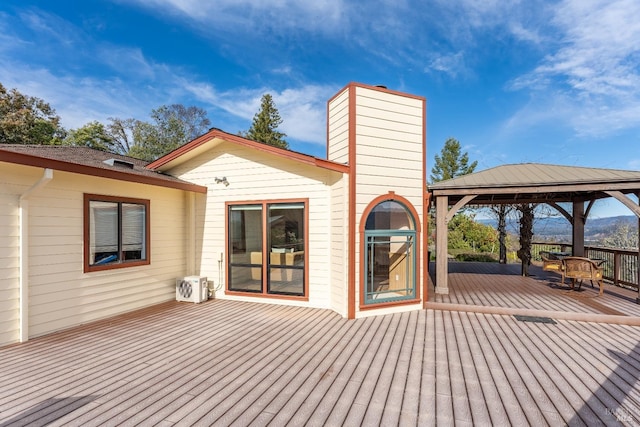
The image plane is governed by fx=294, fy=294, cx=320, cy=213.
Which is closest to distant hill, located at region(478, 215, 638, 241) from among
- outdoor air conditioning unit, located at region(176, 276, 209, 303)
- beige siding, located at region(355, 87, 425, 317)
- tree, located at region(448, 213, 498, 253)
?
tree, located at region(448, 213, 498, 253)

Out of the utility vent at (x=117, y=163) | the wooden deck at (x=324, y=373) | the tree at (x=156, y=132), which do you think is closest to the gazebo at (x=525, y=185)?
the wooden deck at (x=324, y=373)

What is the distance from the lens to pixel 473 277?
8.73 metres

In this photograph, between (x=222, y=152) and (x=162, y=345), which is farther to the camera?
(x=222, y=152)

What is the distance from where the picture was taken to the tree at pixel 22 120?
18406 millimetres

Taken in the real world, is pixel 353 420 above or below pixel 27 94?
below

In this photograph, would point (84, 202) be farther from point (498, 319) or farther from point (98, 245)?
point (498, 319)

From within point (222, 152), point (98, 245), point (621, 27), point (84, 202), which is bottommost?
point (98, 245)

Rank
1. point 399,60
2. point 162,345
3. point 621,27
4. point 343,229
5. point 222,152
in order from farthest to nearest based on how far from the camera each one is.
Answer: point 399,60
point 621,27
point 222,152
point 343,229
point 162,345

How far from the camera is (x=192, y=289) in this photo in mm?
6438

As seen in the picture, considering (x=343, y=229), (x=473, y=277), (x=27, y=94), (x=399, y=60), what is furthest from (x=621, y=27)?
(x=27, y=94)

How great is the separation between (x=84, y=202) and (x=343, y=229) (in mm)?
4444

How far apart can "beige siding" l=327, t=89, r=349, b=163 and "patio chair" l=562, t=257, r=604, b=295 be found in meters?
5.66

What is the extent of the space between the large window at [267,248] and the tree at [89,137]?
946 inches

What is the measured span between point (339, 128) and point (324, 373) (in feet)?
14.0
